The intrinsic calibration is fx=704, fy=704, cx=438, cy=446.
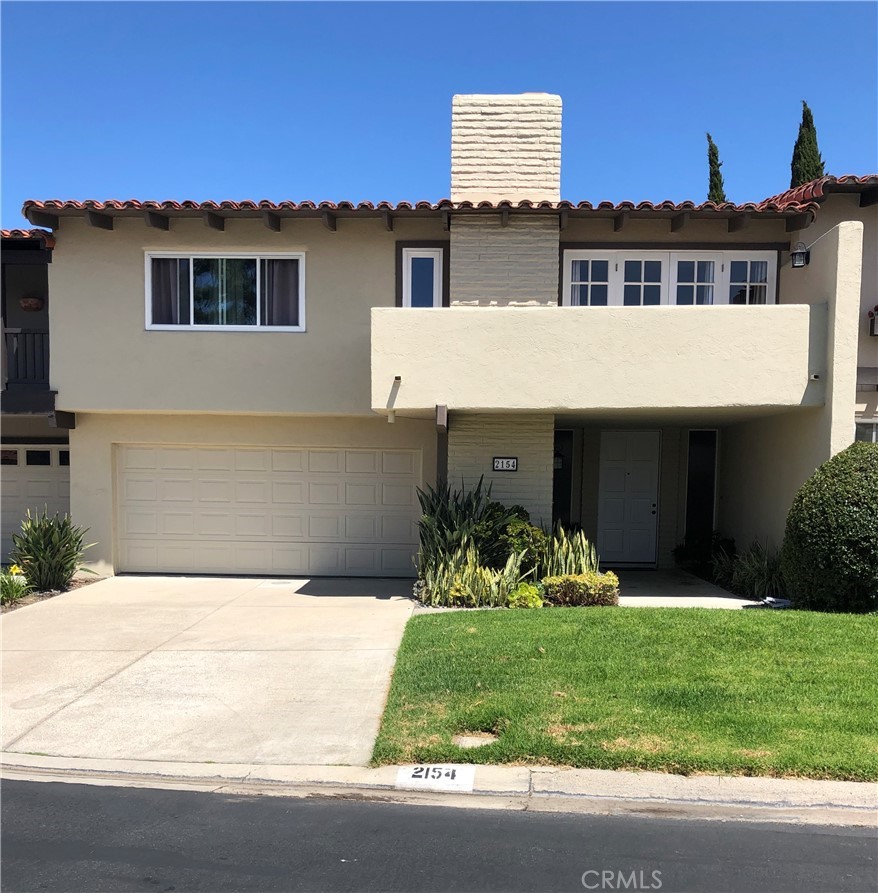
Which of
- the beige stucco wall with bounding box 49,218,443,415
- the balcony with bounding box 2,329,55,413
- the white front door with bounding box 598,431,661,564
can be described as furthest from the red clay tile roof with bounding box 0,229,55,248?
the white front door with bounding box 598,431,661,564

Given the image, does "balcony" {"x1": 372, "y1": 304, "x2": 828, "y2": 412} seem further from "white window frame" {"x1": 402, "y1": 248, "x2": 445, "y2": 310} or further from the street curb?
the street curb

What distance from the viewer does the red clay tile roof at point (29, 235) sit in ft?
36.6

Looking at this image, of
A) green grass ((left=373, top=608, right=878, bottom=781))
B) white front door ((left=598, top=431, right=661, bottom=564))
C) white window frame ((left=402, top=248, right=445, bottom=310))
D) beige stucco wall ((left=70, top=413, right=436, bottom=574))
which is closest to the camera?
green grass ((left=373, top=608, right=878, bottom=781))

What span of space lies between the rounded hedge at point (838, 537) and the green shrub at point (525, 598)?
3069 millimetres

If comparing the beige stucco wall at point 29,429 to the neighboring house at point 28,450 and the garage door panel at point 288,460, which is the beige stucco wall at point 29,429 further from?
the garage door panel at point 288,460

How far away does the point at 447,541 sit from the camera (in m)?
9.63

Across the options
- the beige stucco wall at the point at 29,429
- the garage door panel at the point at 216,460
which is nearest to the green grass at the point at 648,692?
the garage door panel at the point at 216,460

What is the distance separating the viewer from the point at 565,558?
9789 millimetres

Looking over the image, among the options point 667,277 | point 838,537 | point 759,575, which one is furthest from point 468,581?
point 667,277

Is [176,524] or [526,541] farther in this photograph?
[176,524]

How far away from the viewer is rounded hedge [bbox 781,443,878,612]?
25.9ft

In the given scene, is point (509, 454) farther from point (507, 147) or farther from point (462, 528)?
point (507, 147)

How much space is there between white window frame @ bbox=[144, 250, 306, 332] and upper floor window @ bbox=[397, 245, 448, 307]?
1.58 meters

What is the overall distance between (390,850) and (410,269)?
8760 millimetres
